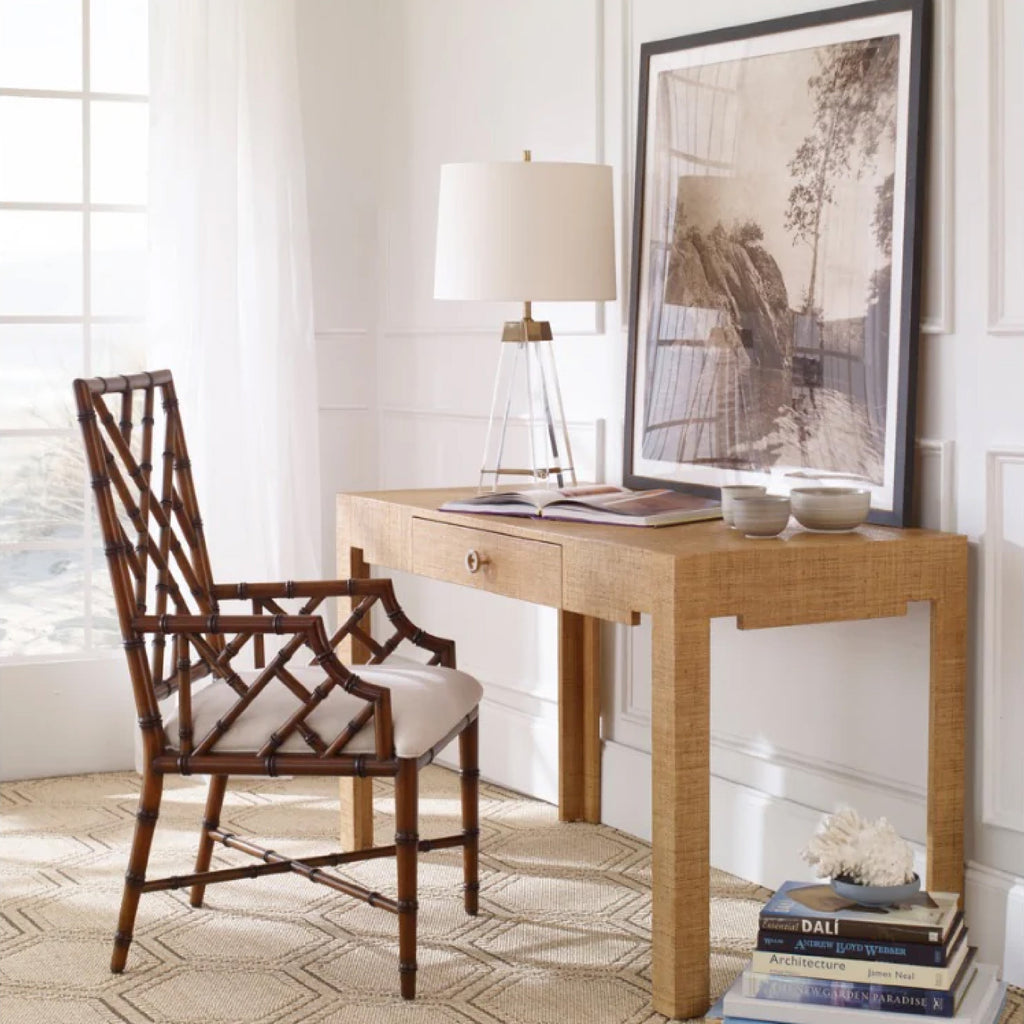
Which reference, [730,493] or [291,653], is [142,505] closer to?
[291,653]

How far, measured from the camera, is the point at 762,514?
2.60 metres

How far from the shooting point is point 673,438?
129 inches

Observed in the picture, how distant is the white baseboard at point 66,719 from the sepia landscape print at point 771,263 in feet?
5.22

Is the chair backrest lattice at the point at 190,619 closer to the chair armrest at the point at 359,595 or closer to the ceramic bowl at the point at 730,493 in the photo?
the chair armrest at the point at 359,595

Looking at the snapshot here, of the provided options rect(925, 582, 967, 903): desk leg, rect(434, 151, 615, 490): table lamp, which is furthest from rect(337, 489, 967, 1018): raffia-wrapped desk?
rect(434, 151, 615, 490): table lamp

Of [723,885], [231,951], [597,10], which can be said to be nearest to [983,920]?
[723,885]

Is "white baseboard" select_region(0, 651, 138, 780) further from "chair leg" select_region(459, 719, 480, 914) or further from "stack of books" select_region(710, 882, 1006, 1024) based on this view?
"stack of books" select_region(710, 882, 1006, 1024)

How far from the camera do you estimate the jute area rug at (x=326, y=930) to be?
2.59 metres

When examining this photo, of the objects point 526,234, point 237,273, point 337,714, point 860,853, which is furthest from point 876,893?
point 237,273

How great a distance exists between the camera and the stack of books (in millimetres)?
2316

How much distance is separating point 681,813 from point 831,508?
1.80ft

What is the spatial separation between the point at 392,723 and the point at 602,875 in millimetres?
829

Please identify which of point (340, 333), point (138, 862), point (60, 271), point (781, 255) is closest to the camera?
point (138, 862)

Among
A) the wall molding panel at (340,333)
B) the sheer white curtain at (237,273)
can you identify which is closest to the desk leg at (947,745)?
the sheer white curtain at (237,273)
